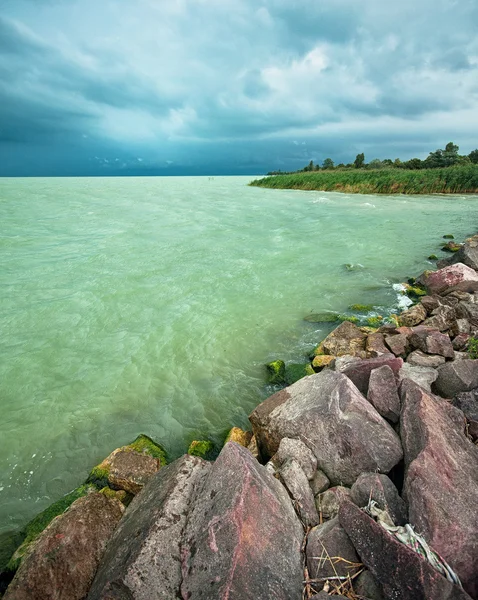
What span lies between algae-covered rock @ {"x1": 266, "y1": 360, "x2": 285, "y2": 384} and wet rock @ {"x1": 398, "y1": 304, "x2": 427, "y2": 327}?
405 cm

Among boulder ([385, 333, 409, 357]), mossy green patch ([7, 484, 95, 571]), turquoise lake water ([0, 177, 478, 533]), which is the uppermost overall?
boulder ([385, 333, 409, 357])

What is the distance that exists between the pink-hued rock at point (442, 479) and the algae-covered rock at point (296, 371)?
319 cm

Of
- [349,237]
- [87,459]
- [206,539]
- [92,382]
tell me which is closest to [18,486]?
[87,459]

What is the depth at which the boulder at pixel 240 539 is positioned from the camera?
2.61 meters

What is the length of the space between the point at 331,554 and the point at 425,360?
183 inches

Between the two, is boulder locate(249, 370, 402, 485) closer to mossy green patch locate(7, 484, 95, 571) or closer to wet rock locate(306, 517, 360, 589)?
wet rock locate(306, 517, 360, 589)

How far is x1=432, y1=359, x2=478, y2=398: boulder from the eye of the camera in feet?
17.2

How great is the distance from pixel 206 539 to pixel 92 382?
19.3ft

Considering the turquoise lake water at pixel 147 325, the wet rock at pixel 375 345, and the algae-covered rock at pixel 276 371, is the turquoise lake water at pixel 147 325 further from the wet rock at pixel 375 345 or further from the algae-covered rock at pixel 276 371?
the wet rock at pixel 375 345

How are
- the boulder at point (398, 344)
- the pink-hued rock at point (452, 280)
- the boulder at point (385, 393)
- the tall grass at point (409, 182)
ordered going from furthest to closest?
the tall grass at point (409, 182)
the pink-hued rock at point (452, 280)
the boulder at point (398, 344)
the boulder at point (385, 393)

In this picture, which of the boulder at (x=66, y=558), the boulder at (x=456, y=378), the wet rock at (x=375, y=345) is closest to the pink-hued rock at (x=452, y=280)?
the wet rock at (x=375, y=345)

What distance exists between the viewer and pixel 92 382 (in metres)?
7.74

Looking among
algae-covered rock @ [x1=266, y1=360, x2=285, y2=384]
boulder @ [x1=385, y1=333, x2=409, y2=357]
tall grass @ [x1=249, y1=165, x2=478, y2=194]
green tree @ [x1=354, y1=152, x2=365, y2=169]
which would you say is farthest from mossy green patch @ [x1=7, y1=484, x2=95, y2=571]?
green tree @ [x1=354, y1=152, x2=365, y2=169]

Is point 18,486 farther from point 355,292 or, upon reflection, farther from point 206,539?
point 355,292
